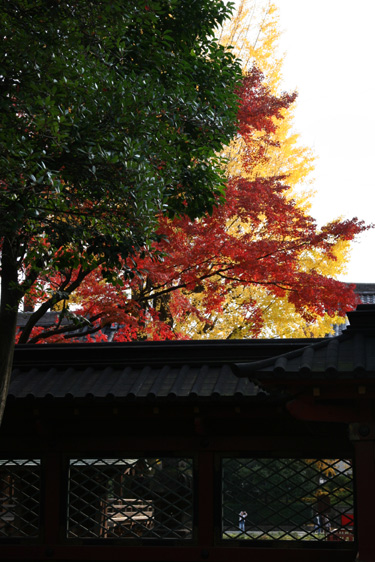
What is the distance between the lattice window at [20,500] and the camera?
10.6m

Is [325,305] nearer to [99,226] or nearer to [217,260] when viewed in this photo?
[217,260]

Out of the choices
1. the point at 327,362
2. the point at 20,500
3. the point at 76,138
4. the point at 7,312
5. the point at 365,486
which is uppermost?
the point at 76,138

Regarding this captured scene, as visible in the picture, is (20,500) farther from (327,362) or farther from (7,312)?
(327,362)

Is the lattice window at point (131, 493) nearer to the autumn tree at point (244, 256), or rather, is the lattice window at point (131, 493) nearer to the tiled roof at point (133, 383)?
the tiled roof at point (133, 383)

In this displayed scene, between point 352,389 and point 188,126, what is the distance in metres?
5.16

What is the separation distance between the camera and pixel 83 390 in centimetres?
991

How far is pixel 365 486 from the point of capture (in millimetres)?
7820

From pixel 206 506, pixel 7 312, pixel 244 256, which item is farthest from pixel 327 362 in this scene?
pixel 244 256

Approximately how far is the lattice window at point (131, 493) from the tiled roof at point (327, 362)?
338 cm

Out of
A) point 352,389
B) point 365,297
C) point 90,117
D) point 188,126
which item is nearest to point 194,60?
point 188,126

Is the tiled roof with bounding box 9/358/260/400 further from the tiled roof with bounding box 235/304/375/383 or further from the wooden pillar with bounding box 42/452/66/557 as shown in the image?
the tiled roof with bounding box 235/304/375/383

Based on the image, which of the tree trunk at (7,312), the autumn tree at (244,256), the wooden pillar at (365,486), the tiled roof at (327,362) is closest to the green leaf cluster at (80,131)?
the tree trunk at (7,312)

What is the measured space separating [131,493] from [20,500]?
6.19ft

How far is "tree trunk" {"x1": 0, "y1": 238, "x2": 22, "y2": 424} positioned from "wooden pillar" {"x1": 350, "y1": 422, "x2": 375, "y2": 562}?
464 cm
